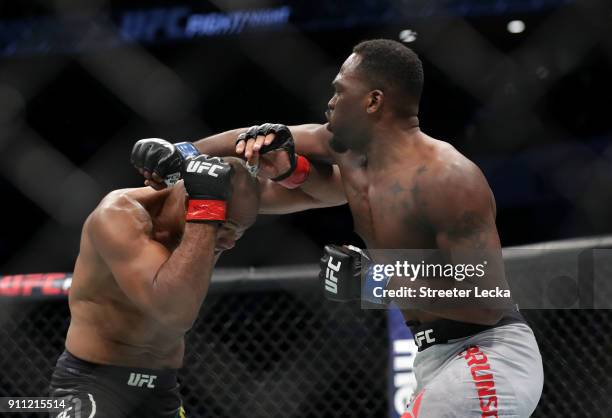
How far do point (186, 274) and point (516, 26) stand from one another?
9.45 feet

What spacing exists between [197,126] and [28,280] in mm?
2029

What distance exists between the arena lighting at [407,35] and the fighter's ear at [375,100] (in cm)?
233

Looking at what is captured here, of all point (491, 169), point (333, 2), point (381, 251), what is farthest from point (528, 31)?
point (381, 251)

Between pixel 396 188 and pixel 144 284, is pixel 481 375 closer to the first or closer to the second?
pixel 396 188

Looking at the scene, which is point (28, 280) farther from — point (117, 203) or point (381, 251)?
point (381, 251)

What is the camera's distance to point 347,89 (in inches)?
79.0

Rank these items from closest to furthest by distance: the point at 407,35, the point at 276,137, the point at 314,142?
the point at 276,137 < the point at 314,142 < the point at 407,35

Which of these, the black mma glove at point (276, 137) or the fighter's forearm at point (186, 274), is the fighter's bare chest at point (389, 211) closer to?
the black mma glove at point (276, 137)

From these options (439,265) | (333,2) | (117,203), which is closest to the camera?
(439,265)

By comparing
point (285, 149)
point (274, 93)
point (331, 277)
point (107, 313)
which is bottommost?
point (274, 93)

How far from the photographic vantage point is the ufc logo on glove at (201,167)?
6.55 feet

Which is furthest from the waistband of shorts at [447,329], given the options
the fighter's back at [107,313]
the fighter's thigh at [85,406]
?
the fighter's thigh at [85,406]

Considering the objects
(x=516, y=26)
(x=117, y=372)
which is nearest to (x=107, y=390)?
(x=117, y=372)

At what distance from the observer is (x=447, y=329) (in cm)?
191
